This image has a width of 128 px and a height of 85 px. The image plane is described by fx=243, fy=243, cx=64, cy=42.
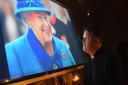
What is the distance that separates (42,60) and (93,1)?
2607 mm

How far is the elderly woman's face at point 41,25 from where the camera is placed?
167 centimetres

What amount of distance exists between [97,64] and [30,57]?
74 cm

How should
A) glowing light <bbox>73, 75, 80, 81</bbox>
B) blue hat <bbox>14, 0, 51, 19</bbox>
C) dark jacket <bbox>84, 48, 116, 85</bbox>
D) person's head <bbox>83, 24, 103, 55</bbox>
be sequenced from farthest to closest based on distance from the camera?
glowing light <bbox>73, 75, 80, 81</bbox> < person's head <bbox>83, 24, 103, 55</bbox> < dark jacket <bbox>84, 48, 116, 85</bbox> < blue hat <bbox>14, 0, 51, 19</bbox>

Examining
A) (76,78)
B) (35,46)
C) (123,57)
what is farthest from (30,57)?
(123,57)

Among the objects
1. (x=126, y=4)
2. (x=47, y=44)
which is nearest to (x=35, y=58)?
(x=47, y=44)

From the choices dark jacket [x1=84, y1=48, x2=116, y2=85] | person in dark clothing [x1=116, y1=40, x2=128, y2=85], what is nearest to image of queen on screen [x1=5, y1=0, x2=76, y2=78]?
dark jacket [x1=84, y1=48, x2=116, y2=85]

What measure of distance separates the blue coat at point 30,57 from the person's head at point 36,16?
7cm

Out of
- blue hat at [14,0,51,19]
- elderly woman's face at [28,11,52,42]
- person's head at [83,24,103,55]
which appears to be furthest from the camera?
person's head at [83,24,103,55]

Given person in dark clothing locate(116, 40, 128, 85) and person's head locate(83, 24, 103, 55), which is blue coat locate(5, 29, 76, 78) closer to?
person's head locate(83, 24, 103, 55)

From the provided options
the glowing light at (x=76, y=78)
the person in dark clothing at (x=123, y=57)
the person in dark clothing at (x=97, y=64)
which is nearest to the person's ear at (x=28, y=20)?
the person in dark clothing at (x=97, y=64)

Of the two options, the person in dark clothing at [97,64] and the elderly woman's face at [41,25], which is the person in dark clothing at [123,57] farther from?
the elderly woman's face at [41,25]

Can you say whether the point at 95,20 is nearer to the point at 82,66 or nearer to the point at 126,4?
the point at 126,4

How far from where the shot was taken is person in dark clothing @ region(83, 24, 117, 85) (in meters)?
2.00

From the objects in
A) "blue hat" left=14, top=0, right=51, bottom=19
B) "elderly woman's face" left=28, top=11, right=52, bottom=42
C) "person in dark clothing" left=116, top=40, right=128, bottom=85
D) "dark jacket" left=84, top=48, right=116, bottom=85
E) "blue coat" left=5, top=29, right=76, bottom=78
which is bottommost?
"person in dark clothing" left=116, top=40, right=128, bottom=85
